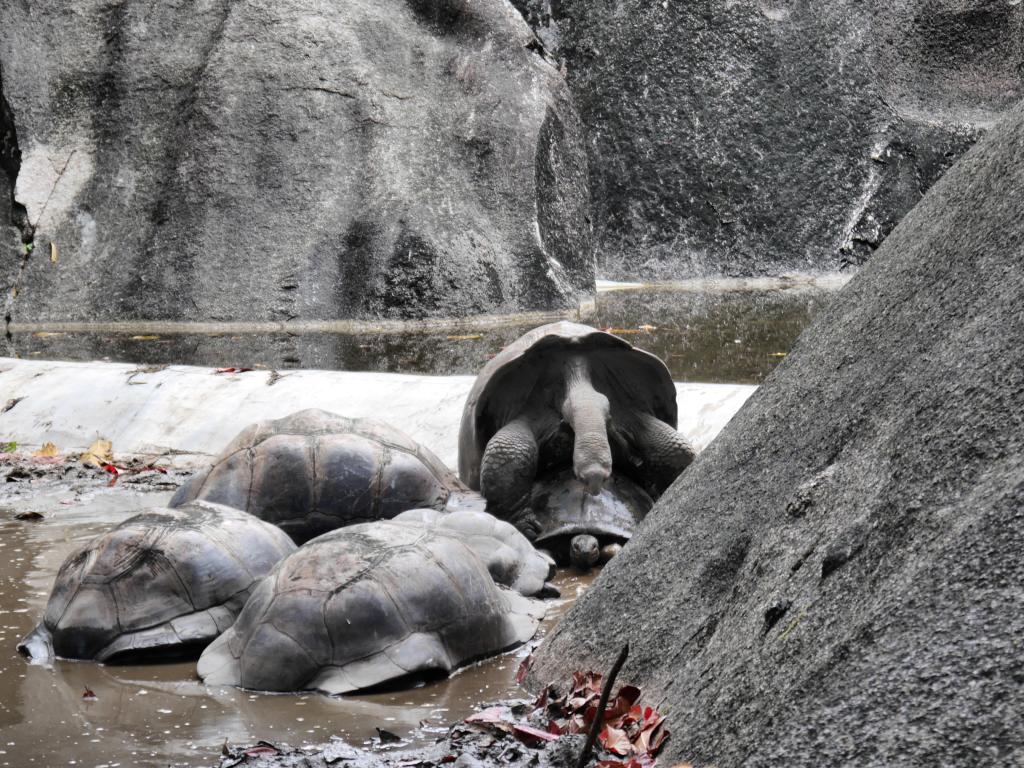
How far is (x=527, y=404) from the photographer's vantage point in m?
6.02

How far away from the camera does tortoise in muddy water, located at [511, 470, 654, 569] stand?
5.21 m

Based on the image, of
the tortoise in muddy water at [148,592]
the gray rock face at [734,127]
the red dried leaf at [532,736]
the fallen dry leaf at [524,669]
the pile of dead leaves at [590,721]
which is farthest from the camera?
the gray rock face at [734,127]

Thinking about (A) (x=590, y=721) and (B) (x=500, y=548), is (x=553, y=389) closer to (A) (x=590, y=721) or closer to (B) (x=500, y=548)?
(B) (x=500, y=548)

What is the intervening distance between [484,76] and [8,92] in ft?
16.3

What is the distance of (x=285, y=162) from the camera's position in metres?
13.0

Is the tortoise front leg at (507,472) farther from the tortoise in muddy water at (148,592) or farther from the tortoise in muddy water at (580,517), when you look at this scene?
the tortoise in muddy water at (148,592)

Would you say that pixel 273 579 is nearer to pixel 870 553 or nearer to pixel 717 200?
pixel 870 553

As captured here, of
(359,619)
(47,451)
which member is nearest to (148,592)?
(359,619)

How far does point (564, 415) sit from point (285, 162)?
808 centimetres

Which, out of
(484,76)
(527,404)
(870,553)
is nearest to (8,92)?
(484,76)

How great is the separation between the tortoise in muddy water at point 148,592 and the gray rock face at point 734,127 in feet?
49.7


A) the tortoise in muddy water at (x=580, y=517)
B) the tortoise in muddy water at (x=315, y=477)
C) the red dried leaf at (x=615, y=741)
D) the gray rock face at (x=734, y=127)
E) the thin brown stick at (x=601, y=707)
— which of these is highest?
the thin brown stick at (x=601, y=707)

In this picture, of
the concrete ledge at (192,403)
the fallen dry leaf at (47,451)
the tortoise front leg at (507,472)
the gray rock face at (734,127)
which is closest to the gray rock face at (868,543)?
the tortoise front leg at (507,472)

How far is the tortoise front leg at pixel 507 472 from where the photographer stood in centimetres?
557
